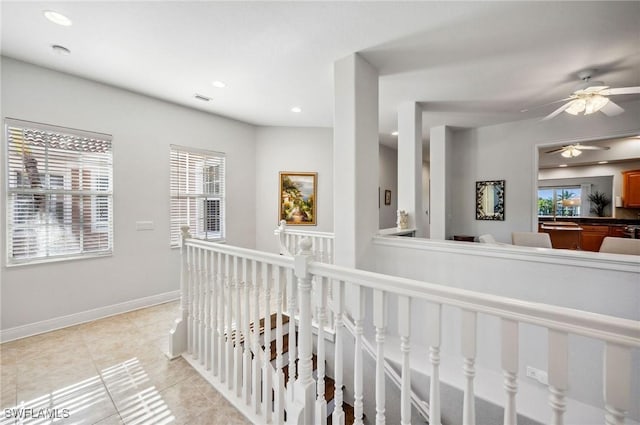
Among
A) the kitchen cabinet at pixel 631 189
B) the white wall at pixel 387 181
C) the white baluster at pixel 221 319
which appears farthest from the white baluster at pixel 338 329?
the kitchen cabinet at pixel 631 189

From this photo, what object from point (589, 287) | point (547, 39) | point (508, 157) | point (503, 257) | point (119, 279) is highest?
point (547, 39)

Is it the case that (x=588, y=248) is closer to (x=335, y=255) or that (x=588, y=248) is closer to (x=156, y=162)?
(x=335, y=255)

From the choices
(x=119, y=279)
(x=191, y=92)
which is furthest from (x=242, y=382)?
(x=191, y=92)

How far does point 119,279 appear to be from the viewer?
3.40 m

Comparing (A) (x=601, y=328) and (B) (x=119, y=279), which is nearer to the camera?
(A) (x=601, y=328)

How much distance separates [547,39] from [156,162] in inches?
177

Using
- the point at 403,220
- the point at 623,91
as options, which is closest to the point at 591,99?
the point at 623,91

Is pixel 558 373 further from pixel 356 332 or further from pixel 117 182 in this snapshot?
pixel 117 182

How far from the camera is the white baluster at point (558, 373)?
76 centimetres

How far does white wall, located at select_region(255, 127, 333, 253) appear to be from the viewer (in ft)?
16.7

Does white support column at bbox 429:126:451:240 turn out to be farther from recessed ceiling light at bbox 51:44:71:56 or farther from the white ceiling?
recessed ceiling light at bbox 51:44:71:56

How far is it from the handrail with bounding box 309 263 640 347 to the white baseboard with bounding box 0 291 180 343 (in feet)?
11.7

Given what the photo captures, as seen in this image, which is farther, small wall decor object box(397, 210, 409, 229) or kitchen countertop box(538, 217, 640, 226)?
kitchen countertop box(538, 217, 640, 226)

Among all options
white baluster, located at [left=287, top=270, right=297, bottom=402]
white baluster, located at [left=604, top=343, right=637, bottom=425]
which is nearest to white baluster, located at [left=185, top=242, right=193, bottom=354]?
white baluster, located at [left=287, top=270, right=297, bottom=402]
